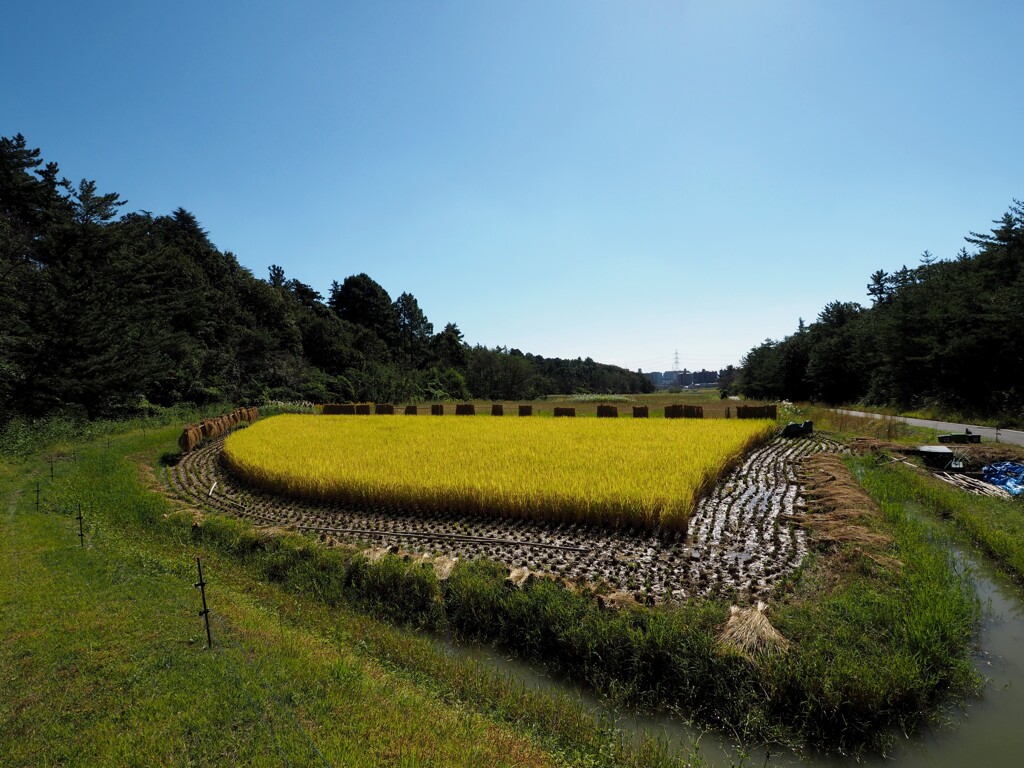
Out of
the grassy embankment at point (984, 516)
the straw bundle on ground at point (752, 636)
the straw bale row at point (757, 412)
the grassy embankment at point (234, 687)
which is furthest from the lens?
the straw bale row at point (757, 412)

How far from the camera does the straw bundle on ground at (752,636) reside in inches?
156

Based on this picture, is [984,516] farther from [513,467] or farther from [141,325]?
[141,325]

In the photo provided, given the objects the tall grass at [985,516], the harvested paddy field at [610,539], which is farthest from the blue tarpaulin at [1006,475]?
the harvested paddy field at [610,539]

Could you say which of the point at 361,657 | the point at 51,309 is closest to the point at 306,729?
the point at 361,657

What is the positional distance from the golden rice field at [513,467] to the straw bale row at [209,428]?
149cm

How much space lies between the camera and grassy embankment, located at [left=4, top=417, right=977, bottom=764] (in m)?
3.61

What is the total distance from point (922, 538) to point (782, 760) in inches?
207

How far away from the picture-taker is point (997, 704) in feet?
12.3

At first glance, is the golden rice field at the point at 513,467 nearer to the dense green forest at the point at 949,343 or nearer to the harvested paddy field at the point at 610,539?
the harvested paddy field at the point at 610,539

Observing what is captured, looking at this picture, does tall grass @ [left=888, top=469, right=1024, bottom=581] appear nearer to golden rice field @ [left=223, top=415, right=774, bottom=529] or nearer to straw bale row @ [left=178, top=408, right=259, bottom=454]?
golden rice field @ [left=223, top=415, right=774, bottom=529]

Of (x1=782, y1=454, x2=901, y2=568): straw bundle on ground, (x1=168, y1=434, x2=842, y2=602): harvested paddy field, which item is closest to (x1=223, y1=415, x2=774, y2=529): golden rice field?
(x1=168, y1=434, x2=842, y2=602): harvested paddy field

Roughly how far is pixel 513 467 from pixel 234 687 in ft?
23.6

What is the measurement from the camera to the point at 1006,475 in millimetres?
9711

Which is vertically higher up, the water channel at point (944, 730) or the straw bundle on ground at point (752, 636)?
the straw bundle on ground at point (752, 636)
